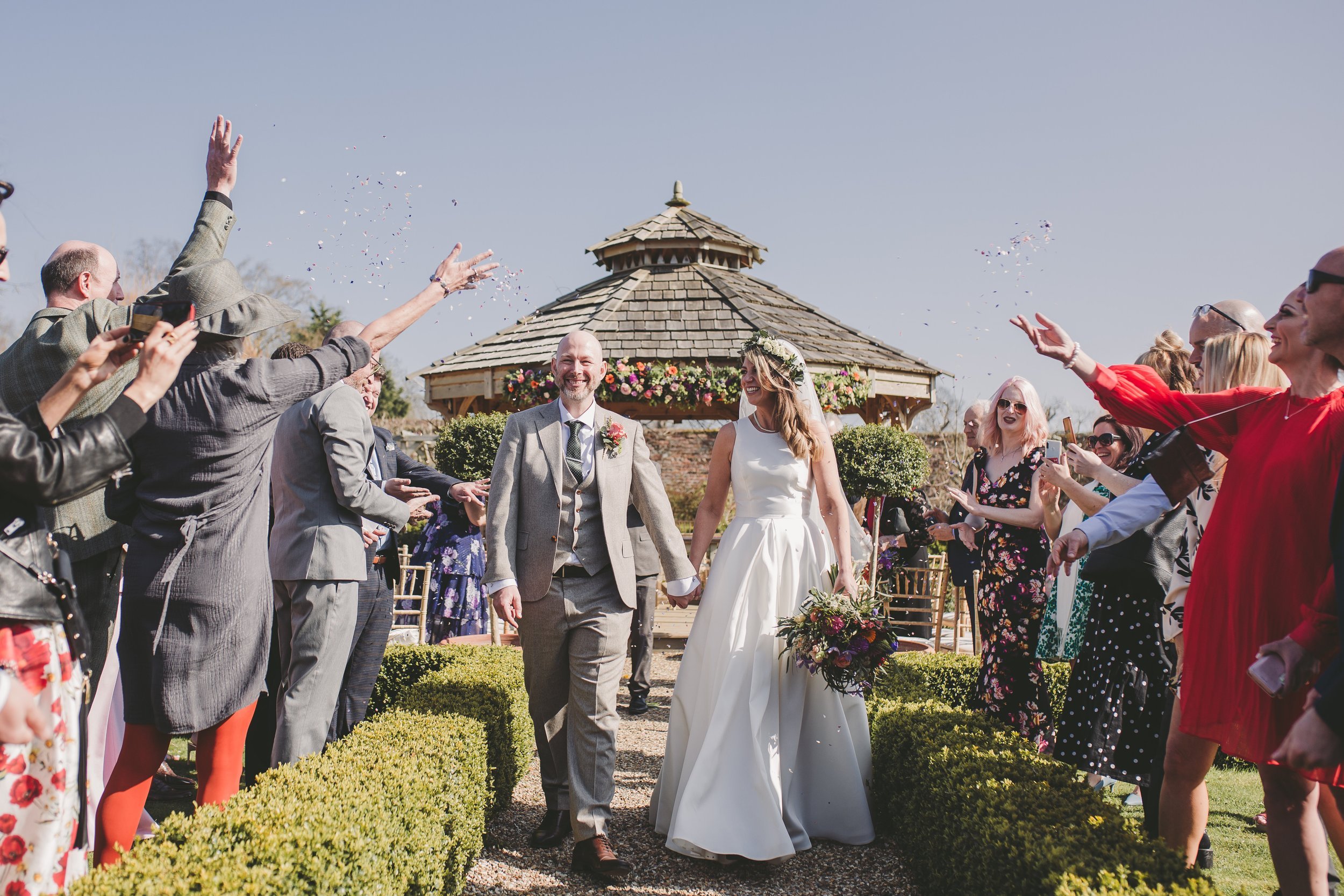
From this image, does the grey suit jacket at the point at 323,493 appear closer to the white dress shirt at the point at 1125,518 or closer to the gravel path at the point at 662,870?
the gravel path at the point at 662,870

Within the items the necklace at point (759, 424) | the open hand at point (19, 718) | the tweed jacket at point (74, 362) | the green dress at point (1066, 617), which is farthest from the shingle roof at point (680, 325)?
the open hand at point (19, 718)

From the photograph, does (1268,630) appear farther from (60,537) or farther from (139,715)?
(60,537)

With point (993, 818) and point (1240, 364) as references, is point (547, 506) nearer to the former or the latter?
point (993, 818)

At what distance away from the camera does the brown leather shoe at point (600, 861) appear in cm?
382

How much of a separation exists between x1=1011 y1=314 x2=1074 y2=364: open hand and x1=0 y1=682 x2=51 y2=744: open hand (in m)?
3.28

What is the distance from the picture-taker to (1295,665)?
2369 mm

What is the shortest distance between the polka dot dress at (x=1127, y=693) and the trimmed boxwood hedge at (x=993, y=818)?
0.40 meters

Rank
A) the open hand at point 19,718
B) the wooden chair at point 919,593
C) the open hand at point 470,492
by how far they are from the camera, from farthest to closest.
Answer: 1. the wooden chair at point 919,593
2. the open hand at point 470,492
3. the open hand at point 19,718

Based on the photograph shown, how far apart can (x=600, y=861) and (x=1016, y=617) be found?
2.55 meters

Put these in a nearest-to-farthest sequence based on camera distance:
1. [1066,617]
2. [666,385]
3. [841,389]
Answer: [1066,617]
[666,385]
[841,389]

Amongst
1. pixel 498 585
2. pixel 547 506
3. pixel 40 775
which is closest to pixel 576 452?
pixel 547 506

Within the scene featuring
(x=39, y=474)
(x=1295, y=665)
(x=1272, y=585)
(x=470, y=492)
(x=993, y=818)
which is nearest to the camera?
(x=39, y=474)

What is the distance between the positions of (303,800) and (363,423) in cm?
199

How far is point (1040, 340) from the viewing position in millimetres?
3387
